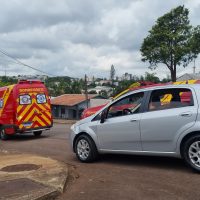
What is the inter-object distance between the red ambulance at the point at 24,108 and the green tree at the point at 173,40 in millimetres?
20169

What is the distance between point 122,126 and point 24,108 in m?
8.57

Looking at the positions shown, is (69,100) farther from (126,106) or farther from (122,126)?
(122,126)

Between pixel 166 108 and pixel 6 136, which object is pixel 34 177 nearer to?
pixel 166 108

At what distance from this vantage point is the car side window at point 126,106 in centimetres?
883

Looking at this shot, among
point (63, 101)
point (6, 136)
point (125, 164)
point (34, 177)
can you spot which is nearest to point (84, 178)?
point (34, 177)

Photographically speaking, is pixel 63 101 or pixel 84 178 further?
pixel 63 101

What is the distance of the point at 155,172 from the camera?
8039 millimetres

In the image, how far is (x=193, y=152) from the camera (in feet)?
25.1

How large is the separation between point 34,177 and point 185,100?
3149mm

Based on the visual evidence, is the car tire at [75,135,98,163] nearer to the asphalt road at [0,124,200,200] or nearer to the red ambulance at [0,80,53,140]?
the asphalt road at [0,124,200,200]

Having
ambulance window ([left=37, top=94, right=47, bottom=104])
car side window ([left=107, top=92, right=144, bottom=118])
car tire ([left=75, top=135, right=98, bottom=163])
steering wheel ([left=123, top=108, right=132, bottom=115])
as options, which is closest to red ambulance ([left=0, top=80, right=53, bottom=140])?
ambulance window ([left=37, top=94, right=47, bottom=104])

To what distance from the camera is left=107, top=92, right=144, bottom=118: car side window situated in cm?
883

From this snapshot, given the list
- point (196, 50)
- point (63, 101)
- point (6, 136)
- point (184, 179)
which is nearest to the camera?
point (184, 179)

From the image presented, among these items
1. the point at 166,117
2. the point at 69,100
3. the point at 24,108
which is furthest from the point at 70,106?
the point at 166,117
